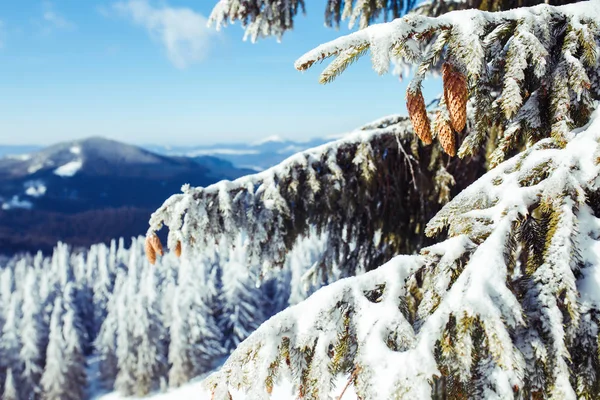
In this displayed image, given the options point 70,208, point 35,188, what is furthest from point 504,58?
point 35,188

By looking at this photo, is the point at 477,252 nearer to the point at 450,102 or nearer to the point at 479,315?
the point at 479,315

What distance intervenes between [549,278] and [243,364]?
980mm

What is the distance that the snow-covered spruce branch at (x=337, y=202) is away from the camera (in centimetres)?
318

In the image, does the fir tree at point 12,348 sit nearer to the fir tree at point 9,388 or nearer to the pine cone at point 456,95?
the fir tree at point 9,388

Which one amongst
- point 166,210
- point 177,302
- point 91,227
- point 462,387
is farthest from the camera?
point 91,227

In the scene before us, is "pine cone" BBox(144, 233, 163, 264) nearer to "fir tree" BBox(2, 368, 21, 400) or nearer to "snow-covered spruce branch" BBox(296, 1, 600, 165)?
"snow-covered spruce branch" BBox(296, 1, 600, 165)

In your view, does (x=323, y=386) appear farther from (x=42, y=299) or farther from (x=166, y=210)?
(x=42, y=299)

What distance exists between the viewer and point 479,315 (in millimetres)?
1104

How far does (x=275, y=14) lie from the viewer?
14.0 feet

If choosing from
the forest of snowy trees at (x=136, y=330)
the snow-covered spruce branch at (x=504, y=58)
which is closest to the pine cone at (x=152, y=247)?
the snow-covered spruce branch at (x=504, y=58)

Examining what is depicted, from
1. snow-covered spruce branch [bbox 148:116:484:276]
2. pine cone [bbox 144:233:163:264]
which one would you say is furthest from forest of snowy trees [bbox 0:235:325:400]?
pine cone [bbox 144:233:163:264]

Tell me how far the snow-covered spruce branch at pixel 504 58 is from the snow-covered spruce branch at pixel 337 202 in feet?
5.49

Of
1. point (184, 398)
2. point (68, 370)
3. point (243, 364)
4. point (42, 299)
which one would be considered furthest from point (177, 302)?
point (243, 364)

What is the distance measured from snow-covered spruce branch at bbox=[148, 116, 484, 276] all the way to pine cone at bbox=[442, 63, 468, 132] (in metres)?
2.09
